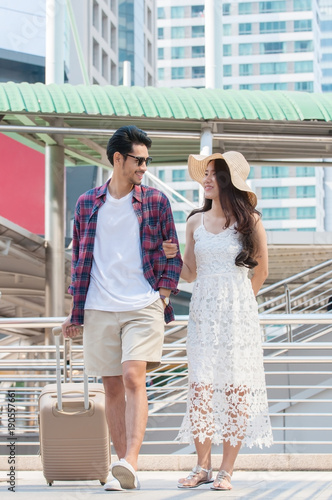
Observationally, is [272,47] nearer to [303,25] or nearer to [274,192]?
[303,25]

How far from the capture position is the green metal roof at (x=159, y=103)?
977cm

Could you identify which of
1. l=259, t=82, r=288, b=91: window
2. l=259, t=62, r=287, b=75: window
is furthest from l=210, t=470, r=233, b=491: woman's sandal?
l=259, t=62, r=287, b=75: window

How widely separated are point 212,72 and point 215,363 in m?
10.5

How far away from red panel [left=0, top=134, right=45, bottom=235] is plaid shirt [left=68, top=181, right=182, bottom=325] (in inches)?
1126

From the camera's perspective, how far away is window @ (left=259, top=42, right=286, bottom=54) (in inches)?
4951

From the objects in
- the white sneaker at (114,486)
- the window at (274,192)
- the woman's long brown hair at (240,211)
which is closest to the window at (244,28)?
the window at (274,192)

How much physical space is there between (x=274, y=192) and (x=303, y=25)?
28.5 meters

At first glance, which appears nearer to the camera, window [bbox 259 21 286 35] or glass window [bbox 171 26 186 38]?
glass window [bbox 171 26 186 38]

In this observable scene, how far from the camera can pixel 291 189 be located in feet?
385

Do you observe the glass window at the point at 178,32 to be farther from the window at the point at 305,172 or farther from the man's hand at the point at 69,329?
the man's hand at the point at 69,329

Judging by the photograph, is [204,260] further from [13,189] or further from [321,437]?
[13,189]

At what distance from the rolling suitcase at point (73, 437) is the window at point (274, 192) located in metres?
115

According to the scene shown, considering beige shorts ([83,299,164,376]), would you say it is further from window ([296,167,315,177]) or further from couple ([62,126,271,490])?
window ([296,167,315,177])

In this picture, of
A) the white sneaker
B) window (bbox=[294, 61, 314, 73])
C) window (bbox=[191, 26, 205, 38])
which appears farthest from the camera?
window (bbox=[191, 26, 205, 38])
